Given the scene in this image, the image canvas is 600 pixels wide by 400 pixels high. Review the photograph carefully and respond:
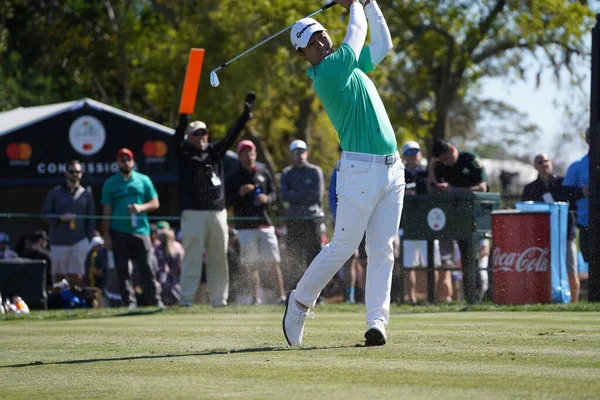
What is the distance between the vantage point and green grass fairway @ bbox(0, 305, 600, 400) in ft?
19.7

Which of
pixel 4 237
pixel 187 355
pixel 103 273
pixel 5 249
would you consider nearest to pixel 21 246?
pixel 5 249

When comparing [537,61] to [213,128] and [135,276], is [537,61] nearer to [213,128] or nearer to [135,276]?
[213,128]

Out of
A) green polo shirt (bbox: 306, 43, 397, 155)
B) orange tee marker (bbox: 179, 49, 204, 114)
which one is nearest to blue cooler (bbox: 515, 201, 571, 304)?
orange tee marker (bbox: 179, 49, 204, 114)

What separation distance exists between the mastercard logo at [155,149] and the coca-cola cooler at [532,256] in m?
8.61

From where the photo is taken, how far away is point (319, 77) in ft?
26.9

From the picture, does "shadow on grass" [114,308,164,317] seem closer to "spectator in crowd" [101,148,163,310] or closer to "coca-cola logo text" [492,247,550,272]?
"spectator in crowd" [101,148,163,310]

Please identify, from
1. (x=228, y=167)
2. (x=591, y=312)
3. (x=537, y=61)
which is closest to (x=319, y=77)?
(x=591, y=312)

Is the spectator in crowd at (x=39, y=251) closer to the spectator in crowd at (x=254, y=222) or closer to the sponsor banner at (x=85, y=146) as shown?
the sponsor banner at (x=85, y=146)

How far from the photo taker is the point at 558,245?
14.8 meters

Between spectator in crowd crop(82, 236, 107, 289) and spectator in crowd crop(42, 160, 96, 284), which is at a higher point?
spectator in crowd crop(42, 160, 96, 284)

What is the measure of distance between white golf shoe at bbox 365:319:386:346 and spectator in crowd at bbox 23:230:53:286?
11.0m

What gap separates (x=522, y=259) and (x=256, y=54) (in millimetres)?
22214

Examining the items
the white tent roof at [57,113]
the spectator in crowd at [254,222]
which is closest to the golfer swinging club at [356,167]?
the spectator in crowd at [254,222]

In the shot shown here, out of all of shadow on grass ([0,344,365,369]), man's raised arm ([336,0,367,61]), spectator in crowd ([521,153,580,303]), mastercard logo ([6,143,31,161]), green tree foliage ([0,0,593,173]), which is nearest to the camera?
shadow on grass ([0,344,365,369])
